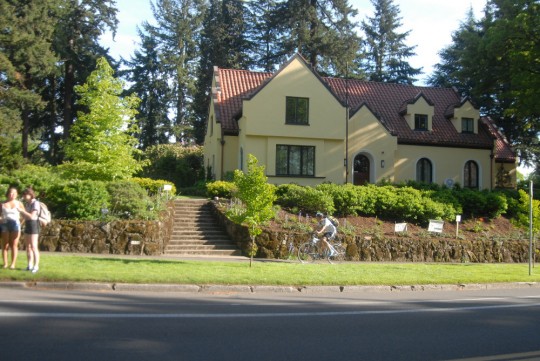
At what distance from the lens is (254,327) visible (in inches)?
311

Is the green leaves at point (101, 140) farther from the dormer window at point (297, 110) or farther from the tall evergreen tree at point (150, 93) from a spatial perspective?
the tall evergreen tree at point (150, 93)

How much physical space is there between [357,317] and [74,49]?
37691 millimetres

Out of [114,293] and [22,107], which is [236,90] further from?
[114,293]

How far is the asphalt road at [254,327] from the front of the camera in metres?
6.45

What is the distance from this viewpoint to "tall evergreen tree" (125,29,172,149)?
5175cm

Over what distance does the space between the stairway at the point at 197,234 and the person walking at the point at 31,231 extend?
6.17m

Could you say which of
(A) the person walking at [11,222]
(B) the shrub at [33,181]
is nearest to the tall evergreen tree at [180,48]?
(B) the shrub at [33,181]

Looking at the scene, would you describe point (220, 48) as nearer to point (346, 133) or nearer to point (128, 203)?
point (346, 133)

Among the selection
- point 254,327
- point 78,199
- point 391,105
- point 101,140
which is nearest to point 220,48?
point 391,105

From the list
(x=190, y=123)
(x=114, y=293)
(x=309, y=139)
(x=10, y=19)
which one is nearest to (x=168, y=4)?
(x=190, y=123)

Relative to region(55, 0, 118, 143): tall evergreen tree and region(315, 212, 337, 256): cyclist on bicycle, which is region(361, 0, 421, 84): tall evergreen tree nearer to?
region(55, 0, 118, 143): tall evergreen tree

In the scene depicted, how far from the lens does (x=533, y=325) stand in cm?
875

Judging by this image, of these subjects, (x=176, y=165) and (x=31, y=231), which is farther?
(x=176, y=165)

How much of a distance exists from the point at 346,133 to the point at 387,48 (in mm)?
32749
